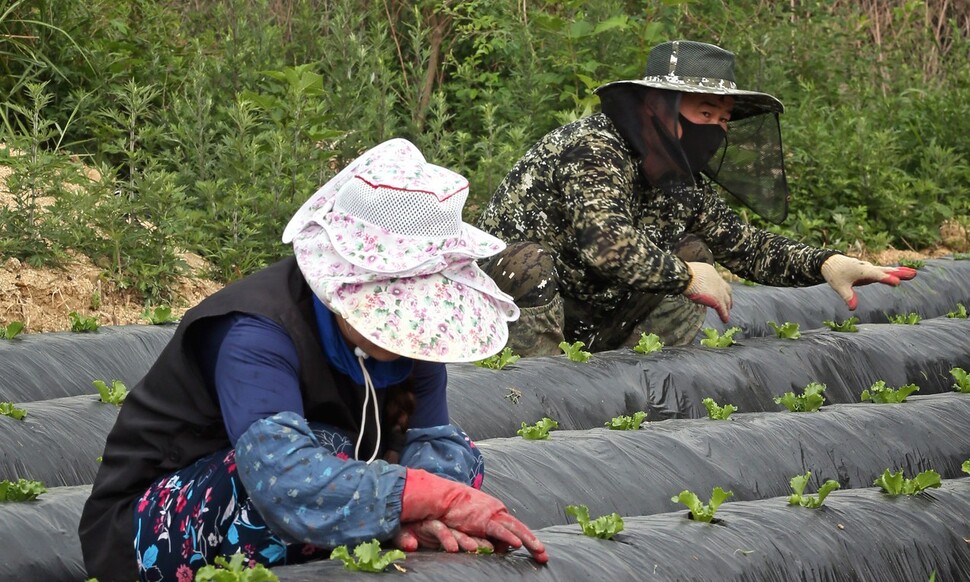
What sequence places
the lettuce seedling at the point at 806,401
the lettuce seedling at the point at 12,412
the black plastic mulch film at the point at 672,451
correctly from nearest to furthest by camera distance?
1. the black plastic mulch film at the point at 672,451
2. the lettuce seedling at the point at 12,412
3. the lettuce seedling at the point at 806,401

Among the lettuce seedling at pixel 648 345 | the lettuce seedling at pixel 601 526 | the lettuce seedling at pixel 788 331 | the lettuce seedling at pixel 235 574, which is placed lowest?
the lettuce seedling at pixel 788 331

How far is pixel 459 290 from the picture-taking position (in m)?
2.04

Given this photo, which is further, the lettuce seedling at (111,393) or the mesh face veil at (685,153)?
the mesh face veil at (685,153)

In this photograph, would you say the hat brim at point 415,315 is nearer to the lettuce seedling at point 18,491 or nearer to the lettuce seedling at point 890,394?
the lettuce seedling at point 18,491

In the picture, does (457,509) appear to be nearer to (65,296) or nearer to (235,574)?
(235,574)

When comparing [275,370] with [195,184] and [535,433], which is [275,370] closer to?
[535,433]

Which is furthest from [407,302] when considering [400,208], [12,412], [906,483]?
[12,412]

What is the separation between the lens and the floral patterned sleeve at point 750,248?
14.1 feet

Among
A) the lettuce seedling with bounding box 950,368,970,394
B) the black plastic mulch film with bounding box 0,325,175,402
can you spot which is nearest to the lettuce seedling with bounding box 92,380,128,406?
the black plastic mulch film with bounding box 0,325,175,402

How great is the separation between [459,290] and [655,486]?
1182 mm

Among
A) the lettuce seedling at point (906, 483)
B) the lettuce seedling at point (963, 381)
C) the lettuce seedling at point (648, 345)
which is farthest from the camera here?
the lettuce seedling at point (648, 345)

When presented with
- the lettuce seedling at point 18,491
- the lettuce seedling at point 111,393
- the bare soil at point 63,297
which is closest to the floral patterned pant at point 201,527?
the lettuce seedling at point 18,491

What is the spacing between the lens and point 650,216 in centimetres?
430

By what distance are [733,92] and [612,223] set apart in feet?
1.90
